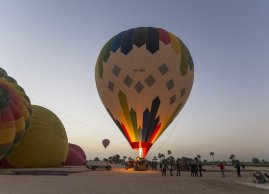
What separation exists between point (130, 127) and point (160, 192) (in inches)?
664

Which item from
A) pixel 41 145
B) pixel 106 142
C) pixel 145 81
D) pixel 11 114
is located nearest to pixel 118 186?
pixel 11 114

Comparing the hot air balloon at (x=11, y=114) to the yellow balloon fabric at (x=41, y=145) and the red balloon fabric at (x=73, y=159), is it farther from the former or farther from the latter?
the red balloon fabric at (x=73, y=159)

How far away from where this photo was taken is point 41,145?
1176 inches

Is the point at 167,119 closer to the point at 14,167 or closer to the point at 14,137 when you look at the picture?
the point at 14,137

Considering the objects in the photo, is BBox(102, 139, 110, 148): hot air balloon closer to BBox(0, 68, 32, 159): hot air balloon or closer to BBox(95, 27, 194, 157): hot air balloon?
BBox(95, 27, 194, 157): hot air balloon

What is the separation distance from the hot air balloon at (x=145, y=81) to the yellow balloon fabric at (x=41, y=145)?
738 cm

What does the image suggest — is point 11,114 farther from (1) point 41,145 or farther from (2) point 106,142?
(2) point 106,142

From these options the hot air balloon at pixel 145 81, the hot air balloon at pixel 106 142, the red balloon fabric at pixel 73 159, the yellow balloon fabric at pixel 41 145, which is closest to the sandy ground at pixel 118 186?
the hot air balloon at pixel 145 81

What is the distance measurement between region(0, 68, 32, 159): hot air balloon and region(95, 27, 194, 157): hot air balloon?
8.19 metres

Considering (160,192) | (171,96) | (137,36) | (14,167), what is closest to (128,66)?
(137,36)

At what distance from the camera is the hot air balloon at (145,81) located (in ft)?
91.3

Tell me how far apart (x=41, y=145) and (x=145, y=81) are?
1248cm

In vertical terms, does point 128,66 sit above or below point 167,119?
above

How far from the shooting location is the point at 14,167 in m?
29.2
